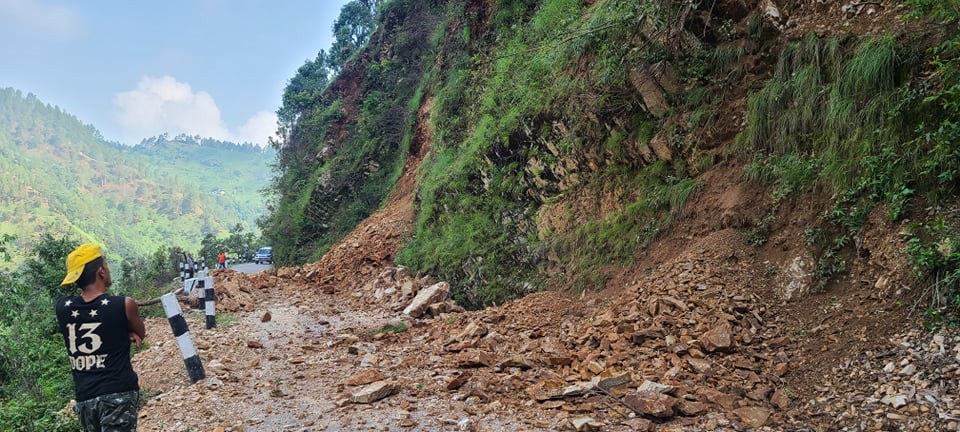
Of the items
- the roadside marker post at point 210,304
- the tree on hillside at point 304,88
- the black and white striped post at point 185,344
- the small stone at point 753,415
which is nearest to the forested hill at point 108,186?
the tree on hillside at point 304,88

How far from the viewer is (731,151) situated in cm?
593

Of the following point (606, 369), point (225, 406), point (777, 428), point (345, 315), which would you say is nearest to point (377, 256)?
point (345, 315)

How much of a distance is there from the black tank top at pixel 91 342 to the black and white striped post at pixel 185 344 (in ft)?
6.06

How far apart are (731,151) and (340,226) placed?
16506 millimetres

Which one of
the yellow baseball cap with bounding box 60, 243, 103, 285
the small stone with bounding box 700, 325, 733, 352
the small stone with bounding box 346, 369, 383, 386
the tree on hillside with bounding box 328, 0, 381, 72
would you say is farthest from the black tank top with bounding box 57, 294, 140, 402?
the tree on hillside with bounding box 328, 0, 381, 72

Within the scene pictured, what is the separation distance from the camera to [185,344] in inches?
184

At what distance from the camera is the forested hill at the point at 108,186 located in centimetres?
8656

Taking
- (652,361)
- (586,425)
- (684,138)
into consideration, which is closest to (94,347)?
(586,425)

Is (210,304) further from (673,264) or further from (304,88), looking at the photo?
(304,88)

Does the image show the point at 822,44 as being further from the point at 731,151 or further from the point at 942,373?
the point at 942,373

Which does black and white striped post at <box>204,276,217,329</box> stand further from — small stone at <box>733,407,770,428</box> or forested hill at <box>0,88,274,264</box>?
forested hill at <box>0,88,274,264</box>

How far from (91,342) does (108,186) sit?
156 metres

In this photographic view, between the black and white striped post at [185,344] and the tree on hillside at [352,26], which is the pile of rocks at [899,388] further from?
the tree on hillside at [352,26]

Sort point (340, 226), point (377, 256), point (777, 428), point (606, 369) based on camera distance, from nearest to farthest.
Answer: point (777, 428)
point (606, 369)
point (377, 256)
point (340, 226)
